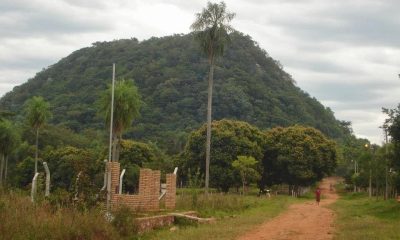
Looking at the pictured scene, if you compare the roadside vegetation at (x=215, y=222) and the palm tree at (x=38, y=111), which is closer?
the roadside vegetation at (x=215, y=222)

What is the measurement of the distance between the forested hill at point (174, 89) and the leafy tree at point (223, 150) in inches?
994

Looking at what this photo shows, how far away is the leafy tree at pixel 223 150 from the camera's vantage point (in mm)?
50125

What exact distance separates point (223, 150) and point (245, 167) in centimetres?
Result: 671

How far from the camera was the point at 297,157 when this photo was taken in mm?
53969

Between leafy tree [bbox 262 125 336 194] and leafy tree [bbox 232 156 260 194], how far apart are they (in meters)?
6.93

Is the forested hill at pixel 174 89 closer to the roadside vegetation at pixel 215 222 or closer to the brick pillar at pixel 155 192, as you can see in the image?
the roadside vegetation at pixel 215 222

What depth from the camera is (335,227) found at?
18734 millimetres

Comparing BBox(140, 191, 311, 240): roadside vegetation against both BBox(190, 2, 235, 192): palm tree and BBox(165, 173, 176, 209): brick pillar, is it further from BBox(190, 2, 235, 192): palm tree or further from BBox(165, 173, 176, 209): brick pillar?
BBox(190, 2, 235, 192): palm tree

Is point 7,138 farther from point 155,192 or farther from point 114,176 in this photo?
point 114,176

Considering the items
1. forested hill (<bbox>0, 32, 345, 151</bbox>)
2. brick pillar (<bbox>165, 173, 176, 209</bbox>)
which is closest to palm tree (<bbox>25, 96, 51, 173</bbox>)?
brick pillar (<bbox>165, 173, 176, 209</bbox>)

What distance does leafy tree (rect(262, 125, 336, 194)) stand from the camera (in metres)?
54.0

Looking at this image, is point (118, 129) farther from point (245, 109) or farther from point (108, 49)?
point (108, 49)

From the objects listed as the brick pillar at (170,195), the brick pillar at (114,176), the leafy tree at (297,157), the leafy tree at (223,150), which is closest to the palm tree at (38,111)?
the leafy tree at (223,150)

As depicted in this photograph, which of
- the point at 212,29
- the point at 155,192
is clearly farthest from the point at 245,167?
the point at 155,192
